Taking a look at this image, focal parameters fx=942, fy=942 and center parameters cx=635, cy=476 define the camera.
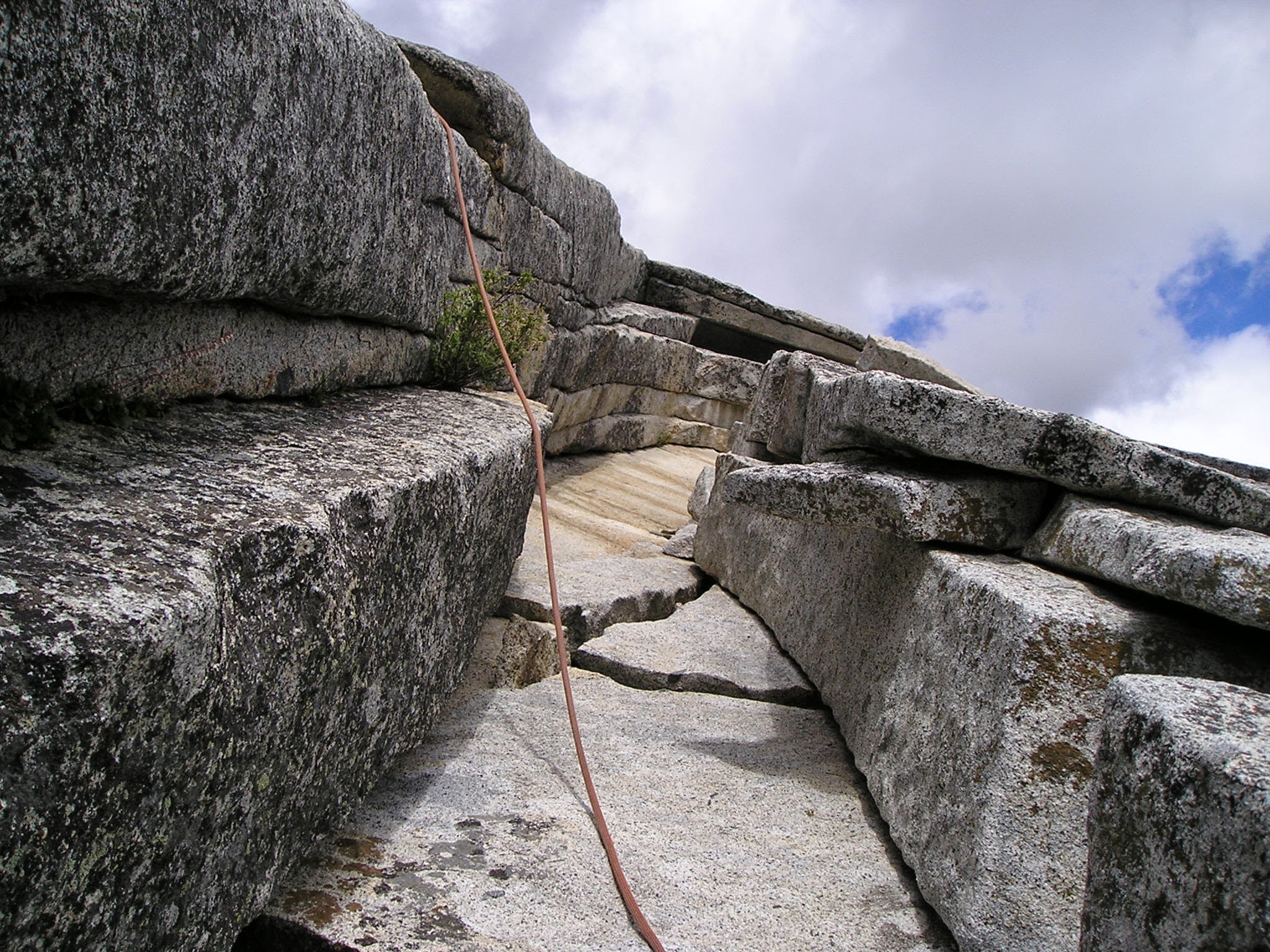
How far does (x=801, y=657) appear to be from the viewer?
3.47 metres

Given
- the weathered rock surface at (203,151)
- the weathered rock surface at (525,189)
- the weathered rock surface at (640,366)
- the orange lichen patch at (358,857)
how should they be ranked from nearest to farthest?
the weathered rock surface at (203,151) < the orange lichen patch at (358,857) < the weathered rock surface at (525,189) < the weathered rock surface at (640,366)

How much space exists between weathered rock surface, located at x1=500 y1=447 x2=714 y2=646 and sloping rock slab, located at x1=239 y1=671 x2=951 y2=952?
0.88 metres

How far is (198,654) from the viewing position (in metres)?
1.29

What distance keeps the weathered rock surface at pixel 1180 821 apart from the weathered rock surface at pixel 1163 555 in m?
0.25

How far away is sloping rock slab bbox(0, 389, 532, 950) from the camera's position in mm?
1075

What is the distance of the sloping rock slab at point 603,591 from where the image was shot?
3.73m

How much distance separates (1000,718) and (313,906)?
54.7 inches

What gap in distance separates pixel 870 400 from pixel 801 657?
1221 millimetres

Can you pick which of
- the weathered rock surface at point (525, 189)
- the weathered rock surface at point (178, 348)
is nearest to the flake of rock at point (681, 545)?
the weathered rock surface at point (525, 189)

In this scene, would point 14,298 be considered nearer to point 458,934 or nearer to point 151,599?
point 151,599

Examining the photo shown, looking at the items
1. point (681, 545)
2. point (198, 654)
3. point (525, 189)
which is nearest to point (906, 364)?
point (681, 545)

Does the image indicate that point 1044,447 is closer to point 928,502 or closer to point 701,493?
point 928,502

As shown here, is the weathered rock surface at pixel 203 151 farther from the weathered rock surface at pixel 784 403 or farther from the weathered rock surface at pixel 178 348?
the weathered rock surface at pixel 784 403

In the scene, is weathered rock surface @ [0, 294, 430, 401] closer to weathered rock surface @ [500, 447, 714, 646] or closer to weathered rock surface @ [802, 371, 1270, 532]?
weathered rock surface @ [500, 447, 714, 646]
